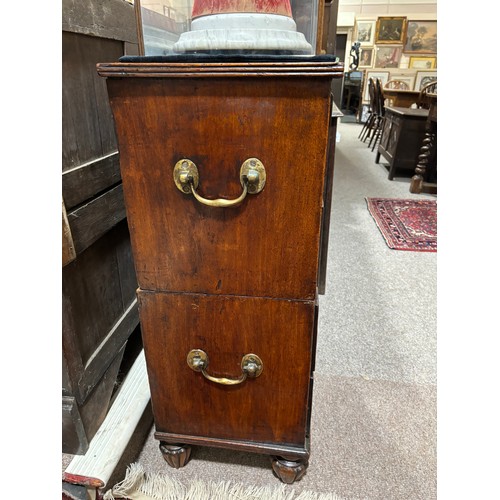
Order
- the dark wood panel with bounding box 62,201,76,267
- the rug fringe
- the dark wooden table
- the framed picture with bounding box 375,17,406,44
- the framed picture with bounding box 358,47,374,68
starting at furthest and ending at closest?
1. the framed picture with bounding box 358,47,374,68
2. the framed picture with bounding box 375,17,406,44
3. the dark wooden table
4. the rug fringe
5. the dark wood panel with bounding box 62,201,76,267

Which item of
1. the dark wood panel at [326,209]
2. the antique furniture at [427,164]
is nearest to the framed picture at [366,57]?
the antique furniture at [427,164]

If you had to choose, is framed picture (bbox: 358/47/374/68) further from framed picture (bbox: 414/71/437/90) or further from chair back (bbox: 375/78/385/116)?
chair back (bbox: 375/78/385/116)

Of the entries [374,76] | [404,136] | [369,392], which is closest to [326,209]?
[369,392]

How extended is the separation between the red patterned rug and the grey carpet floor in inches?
3.7

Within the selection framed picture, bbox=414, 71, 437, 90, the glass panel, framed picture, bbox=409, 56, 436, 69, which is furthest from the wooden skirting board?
framed picture, bbox=409, 56, 436, 69

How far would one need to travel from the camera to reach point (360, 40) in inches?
263

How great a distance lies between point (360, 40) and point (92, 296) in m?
7.33

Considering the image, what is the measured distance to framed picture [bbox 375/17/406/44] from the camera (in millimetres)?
6432

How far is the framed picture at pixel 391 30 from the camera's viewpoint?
6.43 m

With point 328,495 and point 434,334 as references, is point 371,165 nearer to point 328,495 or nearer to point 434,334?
point 434,334

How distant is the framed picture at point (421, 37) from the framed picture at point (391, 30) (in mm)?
121

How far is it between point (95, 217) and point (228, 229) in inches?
13.3

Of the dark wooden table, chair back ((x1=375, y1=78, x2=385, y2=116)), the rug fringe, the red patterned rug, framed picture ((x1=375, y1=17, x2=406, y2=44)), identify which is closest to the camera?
the rug fringe

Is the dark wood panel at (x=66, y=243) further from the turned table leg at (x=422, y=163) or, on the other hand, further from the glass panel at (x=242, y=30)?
the turned table leg at (x=422, y=163)
